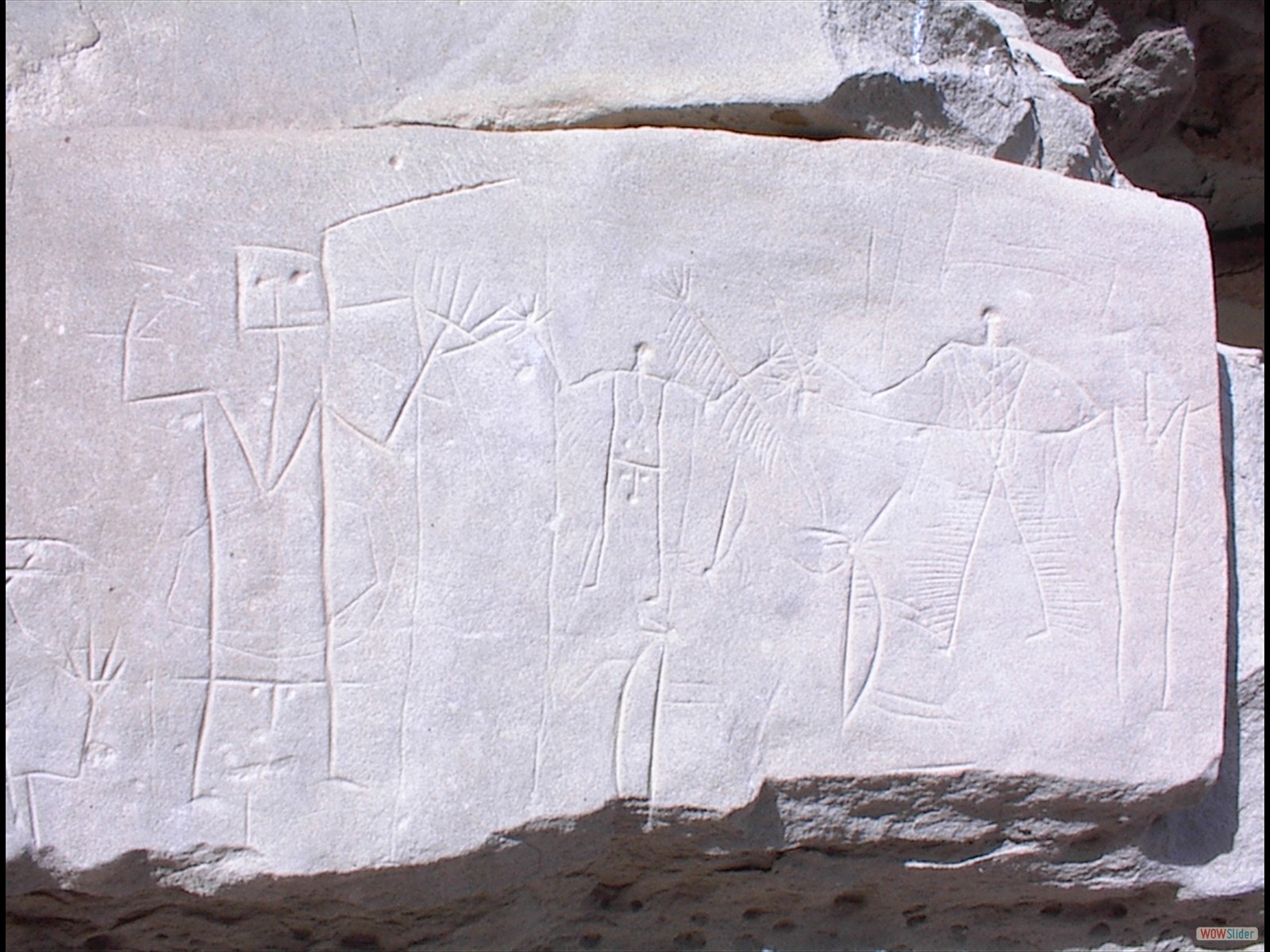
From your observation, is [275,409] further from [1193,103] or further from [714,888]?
[1193,103]

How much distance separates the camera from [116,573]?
1.96m

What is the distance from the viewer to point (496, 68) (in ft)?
7.91

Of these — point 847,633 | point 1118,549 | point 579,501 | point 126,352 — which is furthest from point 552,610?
point 1118,549

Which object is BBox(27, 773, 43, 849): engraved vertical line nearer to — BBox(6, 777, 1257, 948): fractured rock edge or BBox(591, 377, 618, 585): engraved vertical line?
BBox(6, 777, 1257, 948): fractured rock edge

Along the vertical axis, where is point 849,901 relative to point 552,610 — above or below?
below

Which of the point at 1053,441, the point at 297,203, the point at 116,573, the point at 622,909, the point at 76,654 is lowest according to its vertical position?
the point at 622,909

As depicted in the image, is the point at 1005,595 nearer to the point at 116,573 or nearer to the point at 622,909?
the point at 622,909

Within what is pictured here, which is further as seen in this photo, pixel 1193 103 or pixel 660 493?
pixel 1193 103

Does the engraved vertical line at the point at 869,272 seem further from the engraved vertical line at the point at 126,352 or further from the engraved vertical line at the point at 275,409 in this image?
the engraved vertical line at the point at 126,352

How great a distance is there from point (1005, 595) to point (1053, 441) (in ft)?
1.03

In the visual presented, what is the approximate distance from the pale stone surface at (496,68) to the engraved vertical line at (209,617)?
717mm

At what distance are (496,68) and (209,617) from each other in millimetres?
1209

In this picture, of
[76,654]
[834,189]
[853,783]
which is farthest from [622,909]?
[834,189]

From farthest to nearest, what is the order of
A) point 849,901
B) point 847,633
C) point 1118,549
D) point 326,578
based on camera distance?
1. point 849,901
2. point 1118,549
3. point 847,633
4. point 326,578
